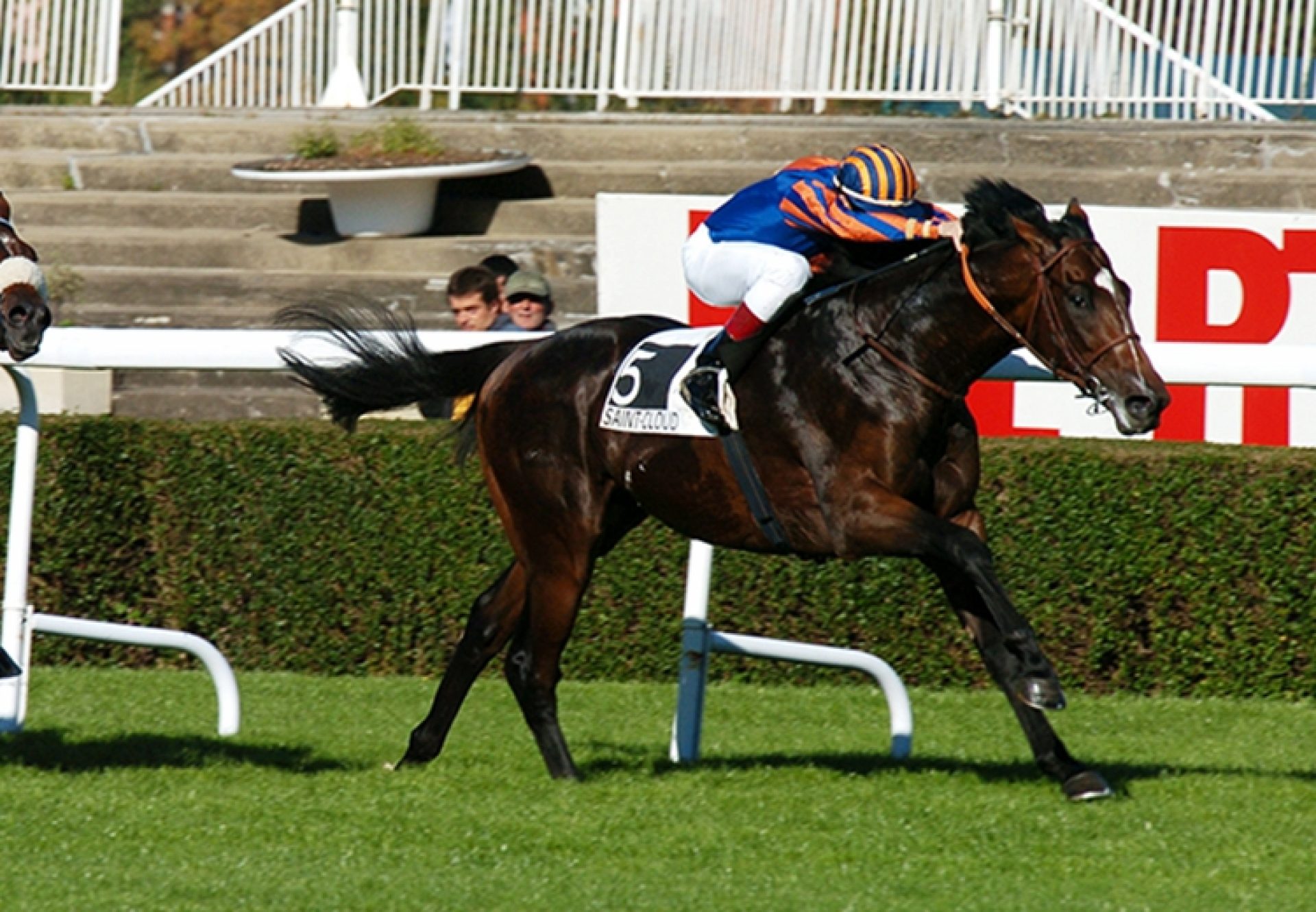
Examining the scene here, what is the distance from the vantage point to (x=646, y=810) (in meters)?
4.77

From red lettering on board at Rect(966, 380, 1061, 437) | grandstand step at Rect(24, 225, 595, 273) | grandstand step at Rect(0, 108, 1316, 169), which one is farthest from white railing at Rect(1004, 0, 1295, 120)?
red lettering on board at Rect(966, 380, 1061, 437)

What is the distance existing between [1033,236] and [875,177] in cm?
39

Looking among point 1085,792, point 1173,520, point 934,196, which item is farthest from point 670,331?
point 934,196

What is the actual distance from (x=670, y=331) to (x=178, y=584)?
2.40 meters

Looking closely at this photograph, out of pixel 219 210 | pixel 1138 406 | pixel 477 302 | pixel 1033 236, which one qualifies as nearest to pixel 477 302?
pixel 477 302

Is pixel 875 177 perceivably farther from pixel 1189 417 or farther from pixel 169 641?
pixel 1189 417

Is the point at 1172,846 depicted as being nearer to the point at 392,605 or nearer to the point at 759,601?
the point at 759,601

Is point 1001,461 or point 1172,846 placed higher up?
point 1001,461

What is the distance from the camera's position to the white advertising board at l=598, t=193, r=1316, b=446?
838 centimetres

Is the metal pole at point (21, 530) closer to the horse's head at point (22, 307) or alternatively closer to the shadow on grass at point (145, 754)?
the shadow on grass at point (145, 754)

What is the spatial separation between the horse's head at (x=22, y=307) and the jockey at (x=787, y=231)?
4.94 ft

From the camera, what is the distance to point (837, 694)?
6.67m

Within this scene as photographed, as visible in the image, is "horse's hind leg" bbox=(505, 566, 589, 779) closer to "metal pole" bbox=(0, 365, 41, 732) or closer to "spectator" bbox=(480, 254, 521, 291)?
"metal pole" bbox=(0, 365, 41, 732)

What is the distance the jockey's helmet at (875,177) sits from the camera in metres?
4.79
